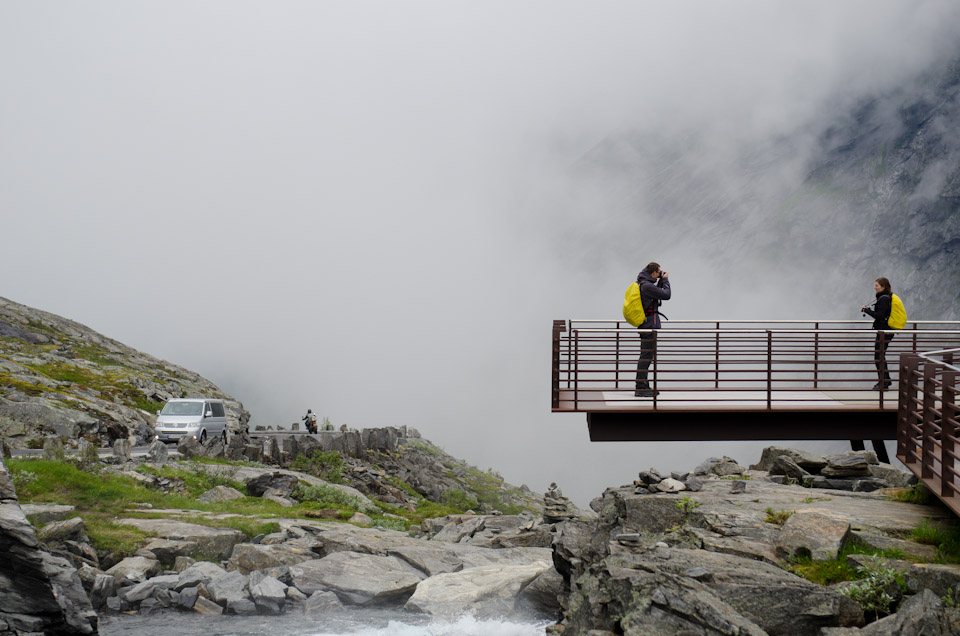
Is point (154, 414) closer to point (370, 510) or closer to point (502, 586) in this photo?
point (370, 510)

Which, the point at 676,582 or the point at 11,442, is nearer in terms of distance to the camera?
the point at 676,582

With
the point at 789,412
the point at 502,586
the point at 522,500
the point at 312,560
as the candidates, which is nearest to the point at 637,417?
the point at 789,412

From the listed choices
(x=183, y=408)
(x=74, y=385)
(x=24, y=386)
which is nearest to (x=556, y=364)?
(x=183, y=408)

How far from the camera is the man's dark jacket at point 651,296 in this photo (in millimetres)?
15820

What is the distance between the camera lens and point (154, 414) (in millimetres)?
45969

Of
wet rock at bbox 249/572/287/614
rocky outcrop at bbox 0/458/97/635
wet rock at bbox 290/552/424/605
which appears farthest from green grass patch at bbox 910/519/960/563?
rocky outcrop at bbox 0/458/97/635

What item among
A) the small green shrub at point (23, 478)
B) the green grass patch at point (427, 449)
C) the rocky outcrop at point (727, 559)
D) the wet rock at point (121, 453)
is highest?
the rocky outcrop at point (727, 559)

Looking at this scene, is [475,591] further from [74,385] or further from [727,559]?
[74,385]

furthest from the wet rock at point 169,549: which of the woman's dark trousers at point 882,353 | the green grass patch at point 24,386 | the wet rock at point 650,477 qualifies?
the green grass patch at point 24,386

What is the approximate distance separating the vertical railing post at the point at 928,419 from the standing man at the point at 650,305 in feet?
19.4

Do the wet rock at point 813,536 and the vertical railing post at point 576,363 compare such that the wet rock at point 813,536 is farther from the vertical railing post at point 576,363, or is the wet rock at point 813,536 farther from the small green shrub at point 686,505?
the vertical railing post at point 576,363

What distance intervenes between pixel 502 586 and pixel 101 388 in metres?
42.5

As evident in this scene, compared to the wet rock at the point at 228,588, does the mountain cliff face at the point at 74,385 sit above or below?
above

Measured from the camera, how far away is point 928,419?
10.2m
